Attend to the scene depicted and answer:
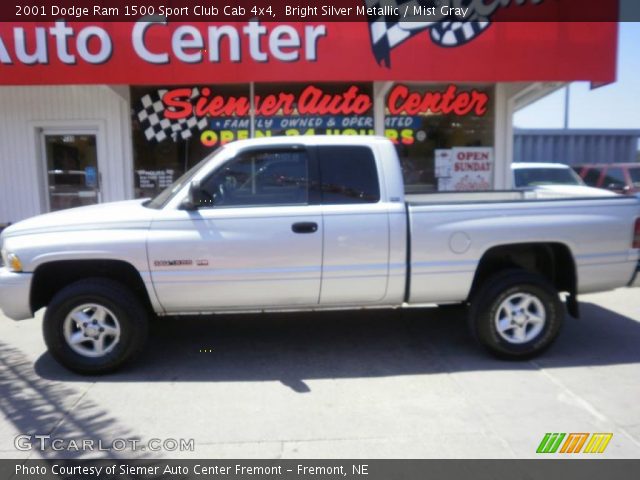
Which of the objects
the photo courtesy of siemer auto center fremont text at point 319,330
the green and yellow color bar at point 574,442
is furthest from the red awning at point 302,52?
the green and yellow color bar at point 574,442

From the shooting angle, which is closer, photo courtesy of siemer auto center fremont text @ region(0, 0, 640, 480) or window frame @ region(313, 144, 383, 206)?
photo courtesy of siemer auto center fremont text @ region(0, 0, 640, 480)

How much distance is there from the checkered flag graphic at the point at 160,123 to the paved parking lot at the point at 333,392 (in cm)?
480

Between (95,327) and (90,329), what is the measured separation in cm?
4

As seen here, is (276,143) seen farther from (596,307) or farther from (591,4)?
(591,4)

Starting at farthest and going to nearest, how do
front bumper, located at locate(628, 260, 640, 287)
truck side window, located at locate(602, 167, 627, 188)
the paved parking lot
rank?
1. truck side window, located at locate(602, 167, 627, 188)
2. front bumper, located at locate(628, 260, 640, 287)
3. the paved parking lot

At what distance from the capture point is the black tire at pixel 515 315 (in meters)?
4.62

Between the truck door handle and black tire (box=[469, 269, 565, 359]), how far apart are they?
1546 mm

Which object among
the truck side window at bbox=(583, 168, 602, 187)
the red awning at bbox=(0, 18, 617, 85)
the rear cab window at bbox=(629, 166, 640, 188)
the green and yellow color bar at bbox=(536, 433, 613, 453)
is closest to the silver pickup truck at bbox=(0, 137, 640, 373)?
the green and yellow color bar at bbox=(536, 433, 613, 453)

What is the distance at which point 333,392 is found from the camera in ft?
13.5

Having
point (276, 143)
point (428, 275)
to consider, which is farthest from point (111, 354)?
point (428, 275)

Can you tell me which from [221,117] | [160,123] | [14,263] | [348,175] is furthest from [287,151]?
→ [160,123]

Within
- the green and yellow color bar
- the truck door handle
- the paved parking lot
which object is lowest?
the green and yellow color bar
